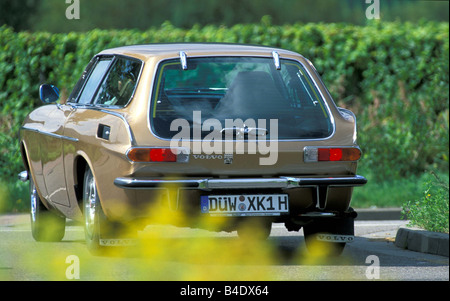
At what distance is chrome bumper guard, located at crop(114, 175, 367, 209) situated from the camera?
274 inches

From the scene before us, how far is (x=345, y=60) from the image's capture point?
17172 mm

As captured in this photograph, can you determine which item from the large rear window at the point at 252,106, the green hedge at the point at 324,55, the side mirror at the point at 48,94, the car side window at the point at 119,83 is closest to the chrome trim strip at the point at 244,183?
the large rear window at the point at 252,106

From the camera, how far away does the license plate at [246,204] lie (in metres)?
7.11

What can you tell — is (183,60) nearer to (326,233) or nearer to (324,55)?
(326,233)

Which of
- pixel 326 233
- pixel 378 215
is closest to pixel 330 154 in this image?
pixel 326 233

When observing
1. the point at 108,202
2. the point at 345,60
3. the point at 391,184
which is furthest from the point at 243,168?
the point at 345,60

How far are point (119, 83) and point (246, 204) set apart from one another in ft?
4.91

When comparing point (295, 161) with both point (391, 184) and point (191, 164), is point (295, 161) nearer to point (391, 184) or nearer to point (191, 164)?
point (191, 164)

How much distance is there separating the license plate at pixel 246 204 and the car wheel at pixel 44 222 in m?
2.52

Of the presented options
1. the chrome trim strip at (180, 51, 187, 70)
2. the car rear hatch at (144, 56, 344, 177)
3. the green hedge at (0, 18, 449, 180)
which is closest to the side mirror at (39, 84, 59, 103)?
the car rear hatch at (144, 56, 344, 177)

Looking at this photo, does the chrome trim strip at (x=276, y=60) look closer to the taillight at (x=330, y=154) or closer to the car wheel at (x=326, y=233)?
the taillight at (x=330, y=154)

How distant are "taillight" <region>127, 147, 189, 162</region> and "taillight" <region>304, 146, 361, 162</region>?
90 cm

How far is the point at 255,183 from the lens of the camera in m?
7.12
